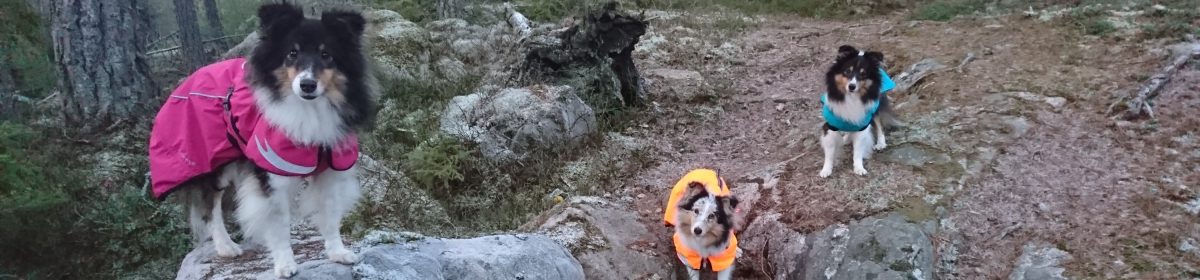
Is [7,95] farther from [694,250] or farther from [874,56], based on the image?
[874,56]

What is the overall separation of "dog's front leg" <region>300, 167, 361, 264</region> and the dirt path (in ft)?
9.92

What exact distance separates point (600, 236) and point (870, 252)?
208cm

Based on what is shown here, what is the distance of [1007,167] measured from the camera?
237 inches

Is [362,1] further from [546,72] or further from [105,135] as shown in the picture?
[105,135]

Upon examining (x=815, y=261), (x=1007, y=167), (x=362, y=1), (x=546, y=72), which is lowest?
(x=815, y=261)

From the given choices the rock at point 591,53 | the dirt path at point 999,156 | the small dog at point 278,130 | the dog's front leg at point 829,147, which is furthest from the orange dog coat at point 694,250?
the rock at point 591,53

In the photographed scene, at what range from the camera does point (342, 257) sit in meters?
3.74

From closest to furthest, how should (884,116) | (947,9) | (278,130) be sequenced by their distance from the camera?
(278,130), (884,116), (947,9)

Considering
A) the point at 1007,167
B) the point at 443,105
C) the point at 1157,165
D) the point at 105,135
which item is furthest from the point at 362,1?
the point at 1157,165

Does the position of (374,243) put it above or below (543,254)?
above

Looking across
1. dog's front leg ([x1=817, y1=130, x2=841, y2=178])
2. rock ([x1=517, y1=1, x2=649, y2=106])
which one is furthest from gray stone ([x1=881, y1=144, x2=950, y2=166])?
rock ([x1=517, y1=1, x2=649, y2=106])

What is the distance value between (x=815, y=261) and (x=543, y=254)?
2146 millimetres

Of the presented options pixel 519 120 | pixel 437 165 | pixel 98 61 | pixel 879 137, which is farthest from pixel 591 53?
pixel 98 61

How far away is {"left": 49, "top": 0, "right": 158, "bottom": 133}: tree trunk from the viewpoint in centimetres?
570
